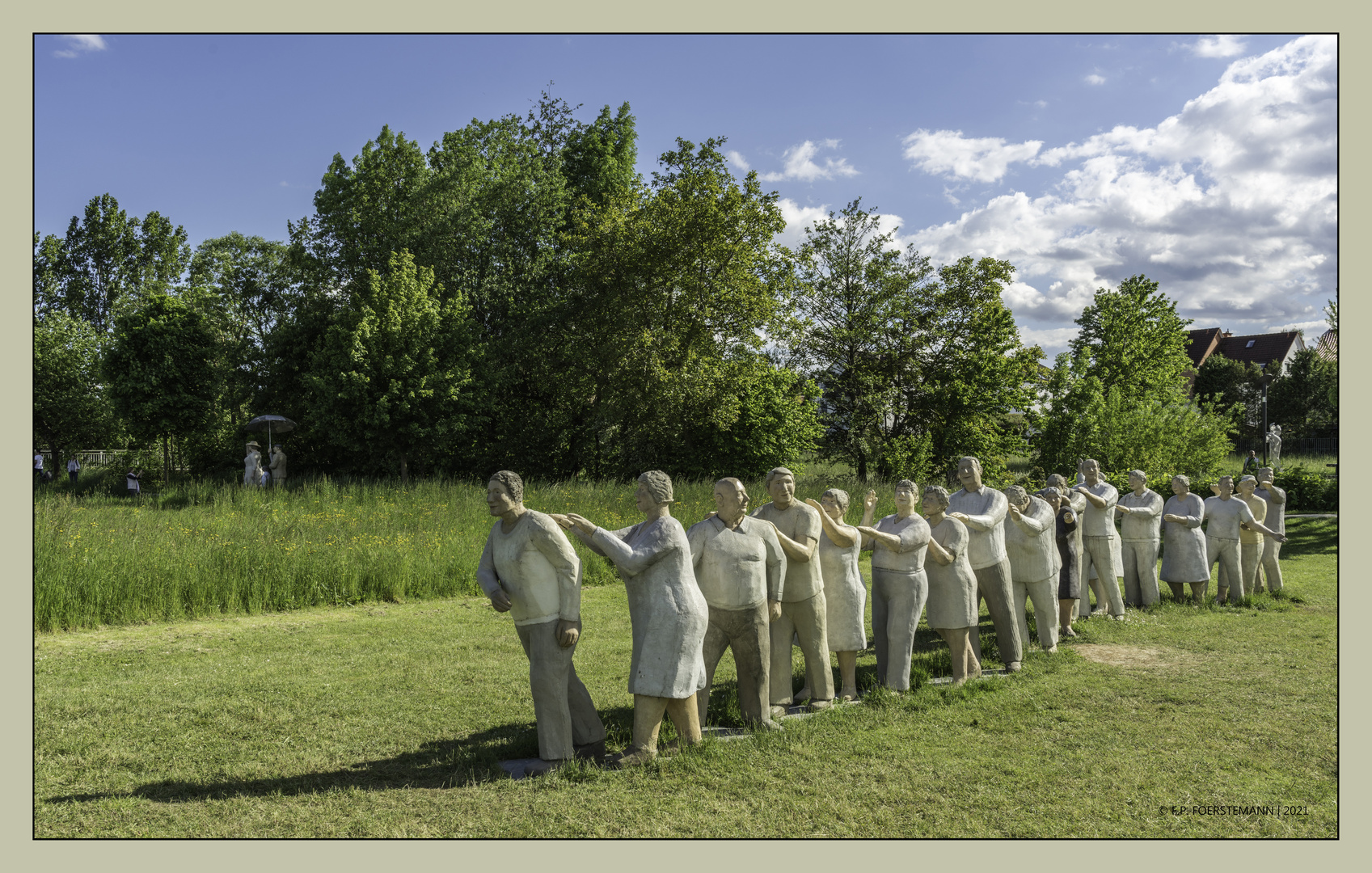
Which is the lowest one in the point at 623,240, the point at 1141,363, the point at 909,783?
the point at 909,783

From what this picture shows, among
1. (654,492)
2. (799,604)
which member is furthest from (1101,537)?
(654,492)

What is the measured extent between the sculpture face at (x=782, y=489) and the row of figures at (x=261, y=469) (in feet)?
54.1

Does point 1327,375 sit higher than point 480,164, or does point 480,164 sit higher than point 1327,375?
point 480,164

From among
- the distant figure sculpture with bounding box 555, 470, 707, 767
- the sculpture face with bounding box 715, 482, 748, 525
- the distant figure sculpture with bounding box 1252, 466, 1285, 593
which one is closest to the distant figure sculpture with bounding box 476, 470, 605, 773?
the distant figure sculpture with bounding box 555, 470, 707, 767

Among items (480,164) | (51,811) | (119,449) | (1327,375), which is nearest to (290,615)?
(51,811)

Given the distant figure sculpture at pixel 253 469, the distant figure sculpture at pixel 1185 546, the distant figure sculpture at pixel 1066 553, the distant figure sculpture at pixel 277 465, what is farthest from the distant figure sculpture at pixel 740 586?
the distant figure sculpture at pixel 277 465

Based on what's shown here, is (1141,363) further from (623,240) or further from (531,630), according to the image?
(531,630)

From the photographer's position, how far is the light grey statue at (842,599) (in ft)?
23.0

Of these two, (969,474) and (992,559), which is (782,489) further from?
(992,559)

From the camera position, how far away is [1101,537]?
1080 centimetres

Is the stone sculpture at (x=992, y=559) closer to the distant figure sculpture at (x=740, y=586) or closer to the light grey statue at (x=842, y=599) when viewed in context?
the light grey statue at (x=842, y=599)

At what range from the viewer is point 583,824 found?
4.57m

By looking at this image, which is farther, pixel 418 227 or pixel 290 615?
pixel 418 227

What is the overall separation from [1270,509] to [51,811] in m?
14.3
